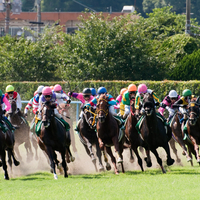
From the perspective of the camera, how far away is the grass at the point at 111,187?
307 inches

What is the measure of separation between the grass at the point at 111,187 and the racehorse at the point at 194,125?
66 centimetres

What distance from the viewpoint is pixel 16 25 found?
201 ft

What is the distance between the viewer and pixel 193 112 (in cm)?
1098

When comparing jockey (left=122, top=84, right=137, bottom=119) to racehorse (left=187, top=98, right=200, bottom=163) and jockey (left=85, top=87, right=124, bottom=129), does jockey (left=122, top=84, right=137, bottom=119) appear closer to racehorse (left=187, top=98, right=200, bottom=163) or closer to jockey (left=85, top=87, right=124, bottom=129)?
jockey (left=85, top=87, right=124, bottom=129)

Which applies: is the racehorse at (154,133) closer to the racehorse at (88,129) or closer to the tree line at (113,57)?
the racehorse at (88,129)

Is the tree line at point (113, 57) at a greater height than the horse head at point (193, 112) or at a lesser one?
greater

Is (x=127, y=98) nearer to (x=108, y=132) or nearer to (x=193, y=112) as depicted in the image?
(x=108, y=132)

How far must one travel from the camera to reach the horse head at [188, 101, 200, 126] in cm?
1098

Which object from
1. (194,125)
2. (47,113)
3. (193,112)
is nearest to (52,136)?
(47,113)

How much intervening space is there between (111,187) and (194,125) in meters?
3.58

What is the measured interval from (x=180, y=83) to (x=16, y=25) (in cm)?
4523

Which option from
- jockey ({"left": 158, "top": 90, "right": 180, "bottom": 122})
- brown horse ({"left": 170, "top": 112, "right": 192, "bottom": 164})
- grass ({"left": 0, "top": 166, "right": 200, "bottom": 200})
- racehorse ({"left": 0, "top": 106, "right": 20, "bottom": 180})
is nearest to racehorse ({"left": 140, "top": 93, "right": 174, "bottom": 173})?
grass ({"left": 0, "top": 166, "right": 200, "bottom": 200})

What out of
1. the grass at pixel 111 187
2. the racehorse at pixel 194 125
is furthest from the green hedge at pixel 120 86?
the grass at pixel 111 187

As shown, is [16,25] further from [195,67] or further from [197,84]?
[197,84]
